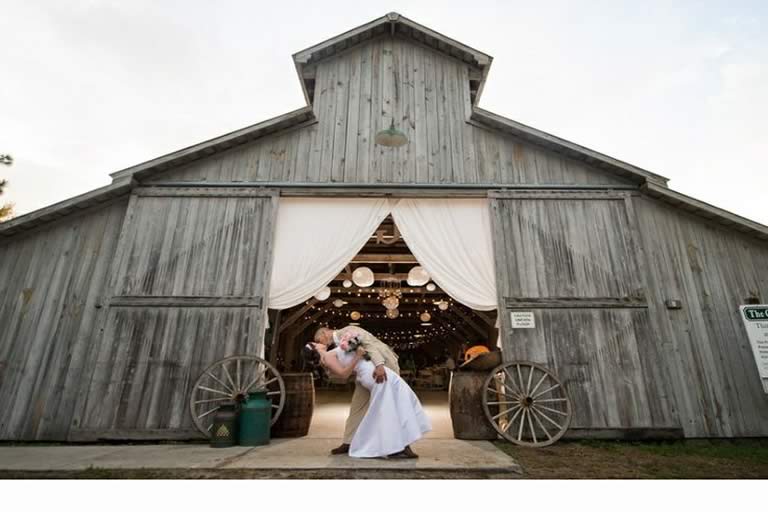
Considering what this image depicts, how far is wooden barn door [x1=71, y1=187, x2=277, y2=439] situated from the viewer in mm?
5902

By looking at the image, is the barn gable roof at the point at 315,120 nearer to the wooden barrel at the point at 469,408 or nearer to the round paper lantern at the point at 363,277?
the round paper lantern at the point at 363,277

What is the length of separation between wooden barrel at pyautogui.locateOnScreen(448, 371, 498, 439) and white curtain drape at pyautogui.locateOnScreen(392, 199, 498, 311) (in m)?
1.22

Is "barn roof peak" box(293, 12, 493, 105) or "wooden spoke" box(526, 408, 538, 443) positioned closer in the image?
"wooden spoke" box(526, 408, 538, 443)

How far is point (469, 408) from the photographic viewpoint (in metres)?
5.95

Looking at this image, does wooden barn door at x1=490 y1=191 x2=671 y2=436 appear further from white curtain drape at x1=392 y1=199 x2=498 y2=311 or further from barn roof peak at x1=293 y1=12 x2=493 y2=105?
barn roof peak at x1=293 y1=12 x2=493 y2=105

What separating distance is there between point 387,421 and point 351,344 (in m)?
0.95

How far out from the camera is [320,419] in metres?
8.64

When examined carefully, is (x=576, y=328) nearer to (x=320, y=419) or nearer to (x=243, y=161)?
(x=320, y=419)

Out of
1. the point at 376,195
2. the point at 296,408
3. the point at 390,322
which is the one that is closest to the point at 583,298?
the point at 376,195

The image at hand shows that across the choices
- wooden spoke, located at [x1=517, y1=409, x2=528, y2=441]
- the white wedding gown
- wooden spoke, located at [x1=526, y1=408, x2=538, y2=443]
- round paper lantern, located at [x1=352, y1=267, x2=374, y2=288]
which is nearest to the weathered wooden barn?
wooden spoke, located at [x1=526, y1=408, x2=538, y2=443]

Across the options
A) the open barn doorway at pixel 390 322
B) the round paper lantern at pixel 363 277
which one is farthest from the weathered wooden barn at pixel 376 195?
the round paper lantern at pixel 363 277

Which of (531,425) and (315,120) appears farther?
(315,120)

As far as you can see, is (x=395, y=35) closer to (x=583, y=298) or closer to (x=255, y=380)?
(x=583, y=298)

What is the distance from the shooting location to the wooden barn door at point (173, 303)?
232 inches
